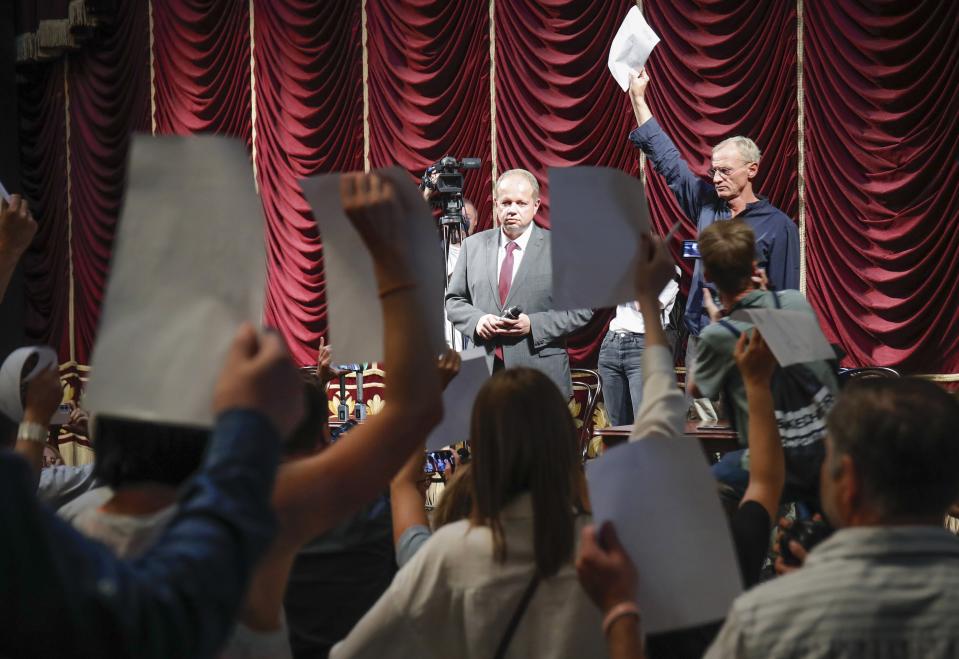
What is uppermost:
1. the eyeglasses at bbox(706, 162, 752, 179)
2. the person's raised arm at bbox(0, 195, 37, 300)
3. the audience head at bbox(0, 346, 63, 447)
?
the eyeglasses at bbox(706, 162, 752, 179)

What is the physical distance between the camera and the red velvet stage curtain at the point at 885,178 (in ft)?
16.9

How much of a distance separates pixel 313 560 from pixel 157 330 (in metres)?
1.08

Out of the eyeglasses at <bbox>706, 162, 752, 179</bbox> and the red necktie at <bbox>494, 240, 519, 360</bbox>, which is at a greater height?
the eyeglasses at <bbox>706, 162, 752, 179</bbox>

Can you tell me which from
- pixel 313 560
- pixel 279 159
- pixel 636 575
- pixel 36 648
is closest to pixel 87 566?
pixel 36 648

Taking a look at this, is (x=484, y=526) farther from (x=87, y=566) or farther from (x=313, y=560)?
(x=87, y=566)

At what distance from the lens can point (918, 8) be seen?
202 inches

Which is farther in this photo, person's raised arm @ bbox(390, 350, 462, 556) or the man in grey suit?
the man in grey suit

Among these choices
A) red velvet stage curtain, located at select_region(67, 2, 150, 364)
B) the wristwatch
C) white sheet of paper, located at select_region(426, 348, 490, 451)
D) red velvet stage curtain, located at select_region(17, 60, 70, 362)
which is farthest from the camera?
red velvet stage curtain, located at select_region(17, 60, 70, 362)

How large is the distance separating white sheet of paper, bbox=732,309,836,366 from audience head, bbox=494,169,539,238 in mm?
2900

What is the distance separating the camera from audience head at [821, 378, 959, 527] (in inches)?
41.6

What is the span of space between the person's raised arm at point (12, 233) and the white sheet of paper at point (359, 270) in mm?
843

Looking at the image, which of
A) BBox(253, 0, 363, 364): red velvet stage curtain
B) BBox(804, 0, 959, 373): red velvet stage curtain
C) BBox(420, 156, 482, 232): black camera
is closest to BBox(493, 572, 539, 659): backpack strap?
BBox(420, 156, 482, 232): black camera

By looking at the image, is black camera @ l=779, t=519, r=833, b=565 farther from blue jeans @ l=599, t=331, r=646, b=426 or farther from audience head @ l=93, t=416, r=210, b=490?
blue jeans @ l=599, t=331, r=646, b=426

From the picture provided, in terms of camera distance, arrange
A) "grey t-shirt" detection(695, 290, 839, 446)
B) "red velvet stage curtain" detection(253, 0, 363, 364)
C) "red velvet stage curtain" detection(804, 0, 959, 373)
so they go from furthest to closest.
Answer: "red velvet stage curtain" detection(253, 0, 363, 364)
"red velvet stage curtain" detection(804, 0, 959, 373)
"grey t-shirt" detection(695, 290, 839, 446)
